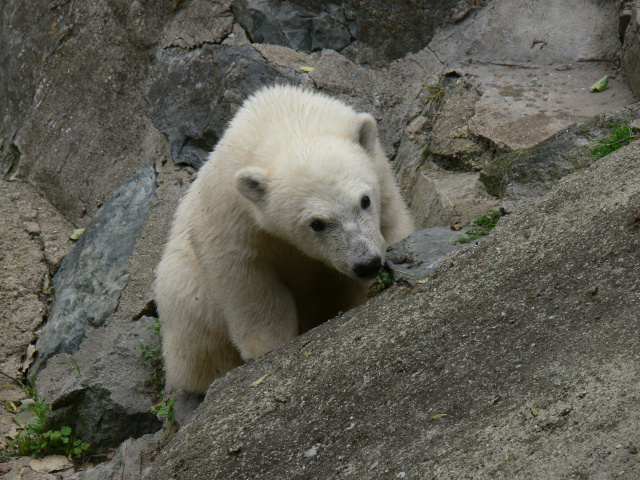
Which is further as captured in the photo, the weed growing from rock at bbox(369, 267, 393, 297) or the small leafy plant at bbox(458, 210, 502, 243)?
the small leafy plant at bbox(458, 210, 502, 243)

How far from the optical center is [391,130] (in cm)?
693

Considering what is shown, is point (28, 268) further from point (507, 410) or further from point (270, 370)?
point (507, 410)

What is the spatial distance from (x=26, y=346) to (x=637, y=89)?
640cm

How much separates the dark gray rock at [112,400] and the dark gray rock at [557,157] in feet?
11.3

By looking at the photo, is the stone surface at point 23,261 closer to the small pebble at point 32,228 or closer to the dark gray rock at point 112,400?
the small pebble at point 32,228

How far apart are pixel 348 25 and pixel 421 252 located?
4.13 m

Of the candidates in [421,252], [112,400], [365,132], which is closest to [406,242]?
[421,252]

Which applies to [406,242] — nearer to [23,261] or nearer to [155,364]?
[155,364]

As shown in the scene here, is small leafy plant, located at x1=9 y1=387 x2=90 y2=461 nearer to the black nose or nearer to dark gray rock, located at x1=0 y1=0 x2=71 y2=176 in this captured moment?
the black nose

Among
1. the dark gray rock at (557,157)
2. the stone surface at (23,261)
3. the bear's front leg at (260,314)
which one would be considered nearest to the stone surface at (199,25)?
the stone surface at (23,261)

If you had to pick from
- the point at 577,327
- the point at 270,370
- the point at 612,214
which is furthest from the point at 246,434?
the point at 612,214

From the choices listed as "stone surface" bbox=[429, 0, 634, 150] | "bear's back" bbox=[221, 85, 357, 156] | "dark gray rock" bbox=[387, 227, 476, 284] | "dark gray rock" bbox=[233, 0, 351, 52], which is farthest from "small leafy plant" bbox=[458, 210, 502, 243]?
"dark gray rock" bbox=[233, 0, 351, 52]

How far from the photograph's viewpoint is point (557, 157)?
4.49 m

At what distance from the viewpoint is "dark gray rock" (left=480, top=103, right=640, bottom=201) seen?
439cm
